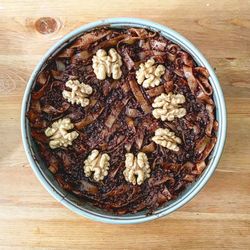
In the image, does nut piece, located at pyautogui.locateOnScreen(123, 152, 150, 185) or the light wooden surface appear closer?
nut piece, located at pyautogui.locateOnScreen(123, 152, 150, 185)

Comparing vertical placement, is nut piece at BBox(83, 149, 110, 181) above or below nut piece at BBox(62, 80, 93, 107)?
below

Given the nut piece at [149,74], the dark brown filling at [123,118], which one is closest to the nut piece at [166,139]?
the dark brown filling at [123,118]

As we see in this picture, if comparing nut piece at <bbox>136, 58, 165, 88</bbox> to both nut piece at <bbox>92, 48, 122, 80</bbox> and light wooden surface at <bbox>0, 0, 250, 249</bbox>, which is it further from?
light wooden surface at <bbox>0, 0, 250, 249</bbox>

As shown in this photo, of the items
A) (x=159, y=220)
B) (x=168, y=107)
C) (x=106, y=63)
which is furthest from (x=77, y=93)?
(x=159, y=220)

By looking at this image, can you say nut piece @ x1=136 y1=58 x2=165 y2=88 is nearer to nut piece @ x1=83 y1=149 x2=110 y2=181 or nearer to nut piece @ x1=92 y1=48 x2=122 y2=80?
nut piece @ x1=92 y1=48 x2=122 y2=80

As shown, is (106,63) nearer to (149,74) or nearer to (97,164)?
(149,74)

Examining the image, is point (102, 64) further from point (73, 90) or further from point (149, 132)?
point (149, 132)

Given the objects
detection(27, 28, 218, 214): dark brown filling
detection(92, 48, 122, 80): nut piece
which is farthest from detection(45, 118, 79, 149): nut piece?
detection(92, 48, 122, 80): nut piece
